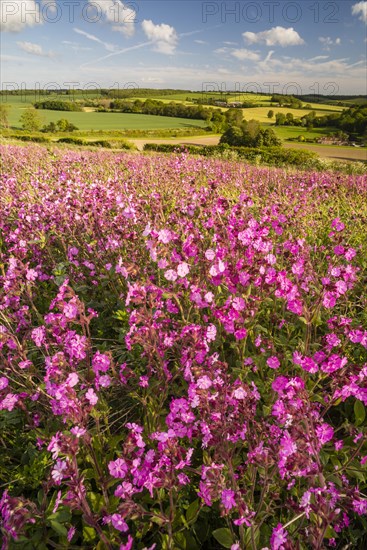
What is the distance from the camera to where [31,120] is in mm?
68438

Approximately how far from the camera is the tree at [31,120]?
6638 cm

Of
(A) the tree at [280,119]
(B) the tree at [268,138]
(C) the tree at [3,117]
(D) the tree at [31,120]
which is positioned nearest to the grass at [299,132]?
(A) the tree at [280,119]

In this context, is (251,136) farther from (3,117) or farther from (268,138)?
(3,117)

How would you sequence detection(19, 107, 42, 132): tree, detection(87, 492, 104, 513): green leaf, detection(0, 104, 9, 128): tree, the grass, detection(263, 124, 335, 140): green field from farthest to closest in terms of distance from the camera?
detection(19, 107, 42, 132): tree < detection(0, 104, 9, 128): tree < the grass < detection(263, 124, 335, 140): green field < detection(87, 492, 104, 513): green leaf

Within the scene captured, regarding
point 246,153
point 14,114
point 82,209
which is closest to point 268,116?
point 246,153

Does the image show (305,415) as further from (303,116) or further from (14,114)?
(14,114)

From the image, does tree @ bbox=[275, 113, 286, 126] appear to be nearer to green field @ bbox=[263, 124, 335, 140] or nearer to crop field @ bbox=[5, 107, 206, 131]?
green field @ bbox=[263, 124, 335, 140]

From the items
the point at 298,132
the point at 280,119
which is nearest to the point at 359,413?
the point at 298,132

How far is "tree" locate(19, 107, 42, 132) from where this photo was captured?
218ft

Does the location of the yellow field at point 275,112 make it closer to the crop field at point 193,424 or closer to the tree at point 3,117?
the tree at point 3,117

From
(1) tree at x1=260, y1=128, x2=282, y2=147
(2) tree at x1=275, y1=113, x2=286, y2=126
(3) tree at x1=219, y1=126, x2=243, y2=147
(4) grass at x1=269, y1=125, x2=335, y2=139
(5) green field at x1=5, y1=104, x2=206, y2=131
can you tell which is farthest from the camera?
(5) green field at x1=5, y1=104, x2=206, y2=131

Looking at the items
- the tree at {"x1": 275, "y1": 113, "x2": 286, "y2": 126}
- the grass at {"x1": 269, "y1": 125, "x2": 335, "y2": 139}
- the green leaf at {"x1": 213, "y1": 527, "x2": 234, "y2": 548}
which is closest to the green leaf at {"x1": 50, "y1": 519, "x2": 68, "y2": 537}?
the green leaf at {"x1": 213, "y1": 527, "x2": 234, "y2": 548}

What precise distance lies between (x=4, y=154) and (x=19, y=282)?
10212mm

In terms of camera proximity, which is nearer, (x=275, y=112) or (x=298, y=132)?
(x=298, y=132)
